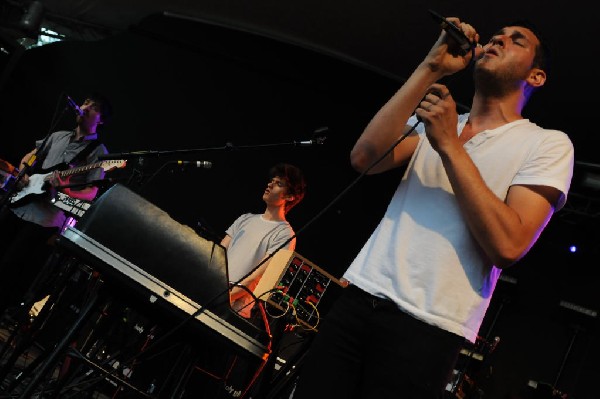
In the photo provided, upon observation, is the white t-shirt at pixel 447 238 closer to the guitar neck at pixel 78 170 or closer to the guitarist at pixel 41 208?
the guitarist at pixel 41 208

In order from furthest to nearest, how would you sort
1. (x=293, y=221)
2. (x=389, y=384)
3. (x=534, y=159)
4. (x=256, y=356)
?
(x=293, y=221), (x=256, y=356), (x=534, y=159), (x=389, y=384)

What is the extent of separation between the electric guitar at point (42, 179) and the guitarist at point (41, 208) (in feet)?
0.09

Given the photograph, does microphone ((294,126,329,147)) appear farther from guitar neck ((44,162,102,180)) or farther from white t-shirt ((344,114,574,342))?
guitar neck ((44,162,102,180))

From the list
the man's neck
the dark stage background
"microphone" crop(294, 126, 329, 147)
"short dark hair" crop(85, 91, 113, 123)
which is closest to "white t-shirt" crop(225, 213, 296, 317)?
the man's neck

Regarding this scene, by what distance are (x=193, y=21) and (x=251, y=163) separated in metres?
1.96

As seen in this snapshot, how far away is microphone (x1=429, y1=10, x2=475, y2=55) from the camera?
1573mm

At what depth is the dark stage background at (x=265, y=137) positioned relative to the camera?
720 centimetres

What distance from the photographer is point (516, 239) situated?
4.77ft

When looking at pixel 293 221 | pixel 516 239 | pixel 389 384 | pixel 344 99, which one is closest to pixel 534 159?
pixel 516 239

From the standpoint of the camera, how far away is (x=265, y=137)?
7461 millimetres

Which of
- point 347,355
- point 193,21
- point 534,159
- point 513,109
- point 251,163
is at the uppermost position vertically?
point 193,21

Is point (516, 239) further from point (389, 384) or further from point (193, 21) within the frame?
point (193, 21)

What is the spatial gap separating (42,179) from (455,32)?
4392 mm

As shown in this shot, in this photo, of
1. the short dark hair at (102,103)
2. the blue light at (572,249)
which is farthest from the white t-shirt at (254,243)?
the blue light at (572,249)
